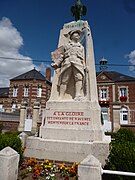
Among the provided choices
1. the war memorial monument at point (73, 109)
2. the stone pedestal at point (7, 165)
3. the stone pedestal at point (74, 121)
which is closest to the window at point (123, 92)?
the war memorial monument at point (73, 109)

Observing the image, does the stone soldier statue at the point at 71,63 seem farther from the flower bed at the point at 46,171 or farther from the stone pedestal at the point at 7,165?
the stone pedestal at the point at 7,165

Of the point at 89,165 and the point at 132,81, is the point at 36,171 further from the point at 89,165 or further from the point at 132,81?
the point at 132,81

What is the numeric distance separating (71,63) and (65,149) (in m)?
2.82

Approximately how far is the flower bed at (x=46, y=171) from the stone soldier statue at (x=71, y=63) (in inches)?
87.3

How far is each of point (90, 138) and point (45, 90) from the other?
2964 centimetres

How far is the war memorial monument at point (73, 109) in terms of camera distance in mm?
4512

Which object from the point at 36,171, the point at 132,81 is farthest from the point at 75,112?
the point at 132,81

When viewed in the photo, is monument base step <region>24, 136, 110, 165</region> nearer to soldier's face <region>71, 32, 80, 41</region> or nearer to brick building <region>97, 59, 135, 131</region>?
soldier's face <region>71, 32, 80, 41</region>

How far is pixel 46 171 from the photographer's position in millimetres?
4039

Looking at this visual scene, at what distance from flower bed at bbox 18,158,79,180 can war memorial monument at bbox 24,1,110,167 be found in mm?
328

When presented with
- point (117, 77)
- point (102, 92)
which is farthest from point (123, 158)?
point (117, 77)

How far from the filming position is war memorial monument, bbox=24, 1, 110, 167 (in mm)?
4512

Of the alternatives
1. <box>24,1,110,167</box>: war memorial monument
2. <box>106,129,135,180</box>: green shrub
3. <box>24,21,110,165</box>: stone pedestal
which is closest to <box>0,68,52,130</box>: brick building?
<box>24,1,110,167</box>: war memorial monument

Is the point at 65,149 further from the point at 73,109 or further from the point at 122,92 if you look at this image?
the point at 122,92
